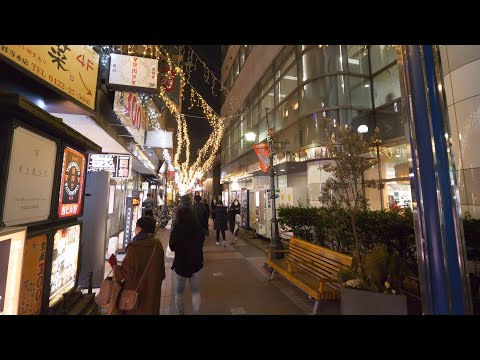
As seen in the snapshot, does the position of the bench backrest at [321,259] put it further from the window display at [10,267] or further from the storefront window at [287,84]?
the storefront window at [287,84]

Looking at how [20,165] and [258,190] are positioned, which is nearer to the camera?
[20,165]

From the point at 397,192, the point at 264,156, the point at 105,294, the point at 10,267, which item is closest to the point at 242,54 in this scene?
the point at 264,156

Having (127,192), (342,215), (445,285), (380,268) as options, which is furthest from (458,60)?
(127,192)

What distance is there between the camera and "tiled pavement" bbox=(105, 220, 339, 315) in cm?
464

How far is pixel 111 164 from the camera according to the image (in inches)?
293

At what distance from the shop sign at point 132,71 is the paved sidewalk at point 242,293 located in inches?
203

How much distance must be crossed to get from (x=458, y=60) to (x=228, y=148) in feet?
82.4

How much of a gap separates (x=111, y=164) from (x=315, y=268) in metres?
6.55

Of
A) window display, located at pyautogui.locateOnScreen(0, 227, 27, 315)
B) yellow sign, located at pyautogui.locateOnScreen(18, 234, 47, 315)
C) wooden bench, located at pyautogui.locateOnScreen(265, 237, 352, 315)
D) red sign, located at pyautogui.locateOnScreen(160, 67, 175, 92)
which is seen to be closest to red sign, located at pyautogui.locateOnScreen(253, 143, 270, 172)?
wooden bench, located at pyautogui.locateOnScreen(265, 237, 352, 315)

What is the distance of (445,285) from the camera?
1.62m

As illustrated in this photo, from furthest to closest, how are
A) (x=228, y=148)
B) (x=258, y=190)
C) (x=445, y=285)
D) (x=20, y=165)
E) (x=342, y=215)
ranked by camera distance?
(x=228, y=148)
(x=258, y=190)
(x=342, y=215)
(x=20, y=165)
(x=445, y=285)

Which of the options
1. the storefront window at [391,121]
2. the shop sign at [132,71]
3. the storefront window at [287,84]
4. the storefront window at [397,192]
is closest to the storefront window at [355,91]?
the storefront window at [391,121]

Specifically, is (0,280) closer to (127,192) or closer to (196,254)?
(196,254)

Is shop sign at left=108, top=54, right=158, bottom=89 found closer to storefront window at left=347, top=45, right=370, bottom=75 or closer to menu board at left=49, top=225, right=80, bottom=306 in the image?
menu board at left=49, top=225, right=80, bottom=306
